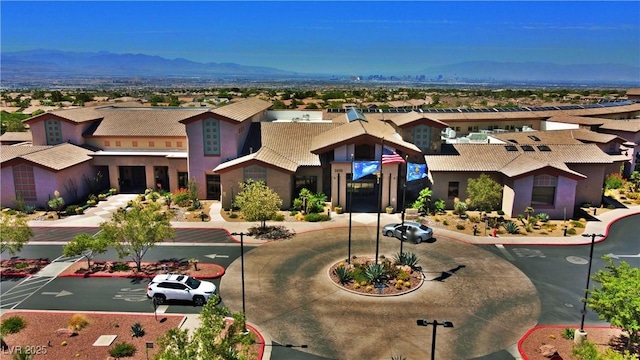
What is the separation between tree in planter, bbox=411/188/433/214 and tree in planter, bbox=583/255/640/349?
77.8 feet

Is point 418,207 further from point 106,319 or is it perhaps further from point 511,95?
point 511,95

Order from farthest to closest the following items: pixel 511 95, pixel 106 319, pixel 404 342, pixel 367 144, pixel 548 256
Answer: pixel 511 95, pixel 367 144, pixel 548 256, pixel 106 319, pixel 404 342

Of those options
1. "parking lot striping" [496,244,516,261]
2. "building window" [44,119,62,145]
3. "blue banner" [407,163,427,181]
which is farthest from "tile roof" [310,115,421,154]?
"building window" [44,119,62,145]

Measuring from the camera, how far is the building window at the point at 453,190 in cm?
4697

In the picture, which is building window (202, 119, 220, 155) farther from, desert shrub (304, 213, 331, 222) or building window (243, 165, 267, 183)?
desert shrub (304, 213, 331, 222)

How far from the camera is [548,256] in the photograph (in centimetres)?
3478

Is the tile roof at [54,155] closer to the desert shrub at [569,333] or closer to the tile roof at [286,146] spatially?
the tile roof at [286,146]

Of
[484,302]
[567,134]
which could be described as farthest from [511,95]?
[484,302]

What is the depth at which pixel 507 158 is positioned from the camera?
47500 millimetres

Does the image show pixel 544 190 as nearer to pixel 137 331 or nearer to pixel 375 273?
pixel 375 273

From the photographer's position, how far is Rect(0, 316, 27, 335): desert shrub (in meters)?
23.4

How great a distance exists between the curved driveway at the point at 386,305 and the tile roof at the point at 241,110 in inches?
774

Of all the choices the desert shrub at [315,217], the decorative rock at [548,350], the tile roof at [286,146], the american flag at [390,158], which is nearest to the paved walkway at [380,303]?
the decorative rock at [548,350]

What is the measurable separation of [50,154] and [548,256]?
5044 cm
